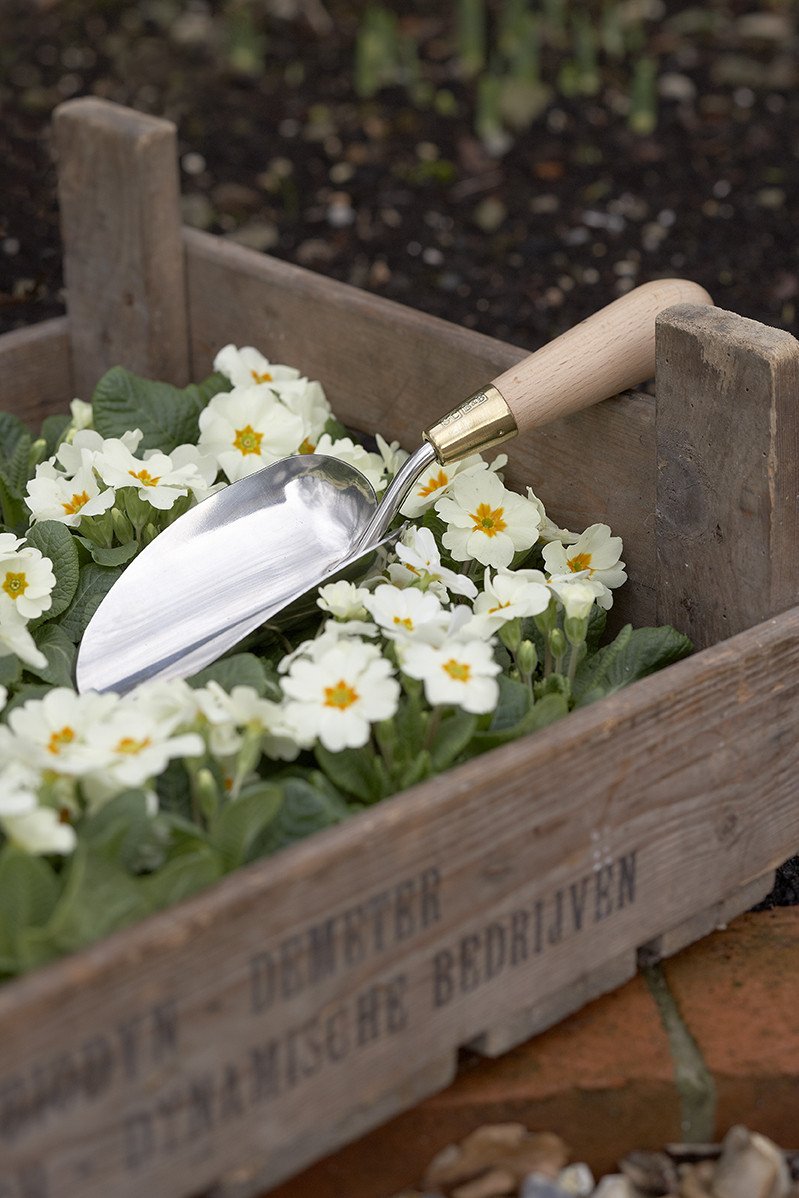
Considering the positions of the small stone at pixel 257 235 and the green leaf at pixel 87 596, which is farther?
the small stone at pixel 257 235

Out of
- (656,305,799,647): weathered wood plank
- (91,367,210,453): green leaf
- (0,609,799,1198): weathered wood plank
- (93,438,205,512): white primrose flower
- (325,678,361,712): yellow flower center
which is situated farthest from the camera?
(91,367,210,453): green leaf

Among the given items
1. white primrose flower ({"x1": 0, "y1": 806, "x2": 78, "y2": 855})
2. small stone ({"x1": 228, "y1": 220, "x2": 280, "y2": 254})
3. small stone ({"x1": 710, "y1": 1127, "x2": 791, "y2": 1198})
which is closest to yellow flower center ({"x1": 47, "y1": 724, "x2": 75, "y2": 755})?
white primrose flower ({"x1": 0, "y1": 806, "x2": 78, "y2": 855})

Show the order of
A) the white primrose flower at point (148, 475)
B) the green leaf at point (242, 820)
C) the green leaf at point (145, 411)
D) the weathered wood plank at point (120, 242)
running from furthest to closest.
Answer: the weathered wood plank at point (120, 242), the green leaf at point (145, 411), the white primrose flower at point (148, 475), the green leaf at point (242, 820)

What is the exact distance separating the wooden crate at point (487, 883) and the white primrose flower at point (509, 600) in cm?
15

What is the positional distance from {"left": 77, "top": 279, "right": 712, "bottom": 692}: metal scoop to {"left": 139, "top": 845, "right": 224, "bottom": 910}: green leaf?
34cm

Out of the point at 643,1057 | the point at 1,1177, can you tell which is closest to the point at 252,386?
the point at 643,1057

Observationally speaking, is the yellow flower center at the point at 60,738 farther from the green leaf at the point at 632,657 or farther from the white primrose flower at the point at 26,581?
the green leaf at the point at 632,657

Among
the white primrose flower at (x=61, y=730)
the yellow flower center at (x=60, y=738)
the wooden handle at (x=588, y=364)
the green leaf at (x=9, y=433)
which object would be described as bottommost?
the green leaf at (x=9, y=433)

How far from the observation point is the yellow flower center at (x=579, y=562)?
1.54m

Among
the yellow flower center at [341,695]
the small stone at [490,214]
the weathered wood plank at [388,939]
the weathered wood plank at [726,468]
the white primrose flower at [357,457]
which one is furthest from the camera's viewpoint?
the small stone at [490,214]

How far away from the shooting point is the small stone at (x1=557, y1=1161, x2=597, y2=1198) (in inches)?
49.5

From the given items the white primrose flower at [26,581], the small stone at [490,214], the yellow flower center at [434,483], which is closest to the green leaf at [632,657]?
the yellow flower center at [434,483]

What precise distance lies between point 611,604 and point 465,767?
415mm

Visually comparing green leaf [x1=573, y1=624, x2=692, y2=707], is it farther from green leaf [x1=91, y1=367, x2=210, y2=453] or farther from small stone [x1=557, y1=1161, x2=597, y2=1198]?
green leaf [x1=91, y1=367, x2=210, y2=453]
